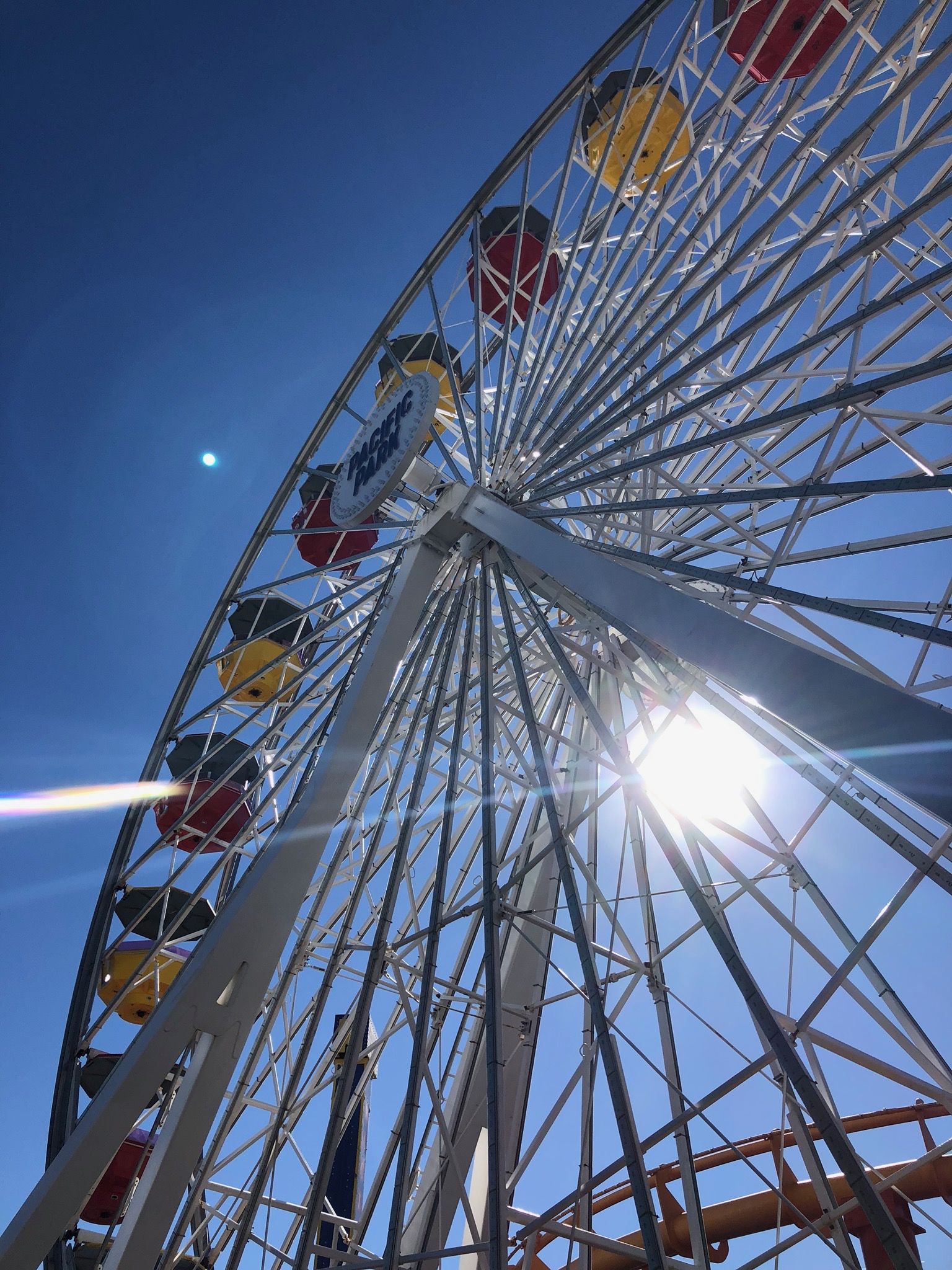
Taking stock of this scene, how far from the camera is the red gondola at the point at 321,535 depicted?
14.7 metres

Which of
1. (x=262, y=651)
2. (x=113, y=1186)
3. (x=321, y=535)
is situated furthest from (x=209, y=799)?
(x=113, y=1186)

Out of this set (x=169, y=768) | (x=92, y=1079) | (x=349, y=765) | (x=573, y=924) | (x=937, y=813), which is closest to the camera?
(x=937, y=813)

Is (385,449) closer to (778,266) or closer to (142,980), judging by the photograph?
(778,266)

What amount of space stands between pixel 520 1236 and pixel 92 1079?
276 inches

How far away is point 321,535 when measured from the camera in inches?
630

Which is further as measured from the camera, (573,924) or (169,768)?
(169,768)

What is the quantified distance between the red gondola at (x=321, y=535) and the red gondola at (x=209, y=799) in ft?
11.8

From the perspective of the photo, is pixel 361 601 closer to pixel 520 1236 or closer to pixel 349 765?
pixel 349 765

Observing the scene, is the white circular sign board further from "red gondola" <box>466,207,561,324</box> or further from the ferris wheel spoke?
"red gondola" <box>466,207,561,324</box>

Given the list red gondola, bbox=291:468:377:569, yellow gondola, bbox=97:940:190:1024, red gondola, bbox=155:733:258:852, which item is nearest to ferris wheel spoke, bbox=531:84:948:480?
red gondola, bbox=291:468:377:569

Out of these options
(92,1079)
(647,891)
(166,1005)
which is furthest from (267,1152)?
(92,1079)

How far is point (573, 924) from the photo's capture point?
6020mm

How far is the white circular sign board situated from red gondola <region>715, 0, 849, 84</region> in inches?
198

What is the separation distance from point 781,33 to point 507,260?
4.74 metres
